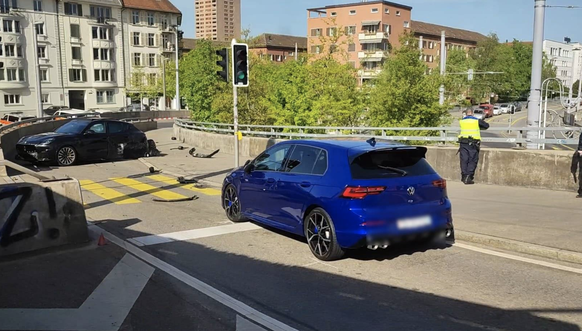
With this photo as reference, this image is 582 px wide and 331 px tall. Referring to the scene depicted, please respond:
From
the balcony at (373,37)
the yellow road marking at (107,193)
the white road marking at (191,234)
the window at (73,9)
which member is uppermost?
the window at (73,9)

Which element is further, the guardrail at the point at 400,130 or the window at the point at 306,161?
the guardrail at the point at 400,130

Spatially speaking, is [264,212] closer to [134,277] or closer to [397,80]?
[134,277]

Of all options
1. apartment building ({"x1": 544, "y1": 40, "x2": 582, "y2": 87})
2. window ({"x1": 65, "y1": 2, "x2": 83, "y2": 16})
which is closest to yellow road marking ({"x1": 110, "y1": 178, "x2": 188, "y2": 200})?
window ({"x1": 65, "y1": 2, "x2": 83, "y2": 16})

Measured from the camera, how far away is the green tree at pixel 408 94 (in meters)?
21.3

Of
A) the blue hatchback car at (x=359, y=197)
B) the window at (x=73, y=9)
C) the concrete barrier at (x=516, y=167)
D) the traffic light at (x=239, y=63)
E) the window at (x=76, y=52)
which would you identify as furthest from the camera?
the window at (x=76, y=52)

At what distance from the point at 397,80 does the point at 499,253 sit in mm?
14883

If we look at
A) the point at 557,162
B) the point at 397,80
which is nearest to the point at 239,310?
the point at 557,162

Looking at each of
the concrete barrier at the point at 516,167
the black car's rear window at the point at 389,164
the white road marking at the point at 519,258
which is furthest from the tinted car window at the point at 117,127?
the white road marking at the point at 519,258

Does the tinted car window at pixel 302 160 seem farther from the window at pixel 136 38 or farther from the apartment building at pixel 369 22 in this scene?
the apartment building at pixel 369 22

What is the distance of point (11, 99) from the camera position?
69500 millimetres

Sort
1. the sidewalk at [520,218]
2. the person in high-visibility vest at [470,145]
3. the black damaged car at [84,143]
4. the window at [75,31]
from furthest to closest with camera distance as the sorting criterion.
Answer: the window at [75,31] < the black damaged car at [84,143] < the person in high-visibility vest at [470,145] < the sidewalk at [520,218]

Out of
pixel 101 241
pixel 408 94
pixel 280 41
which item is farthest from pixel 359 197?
pixel 280 41

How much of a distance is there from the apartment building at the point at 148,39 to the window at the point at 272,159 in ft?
235

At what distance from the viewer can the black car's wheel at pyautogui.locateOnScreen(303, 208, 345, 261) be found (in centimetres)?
698
